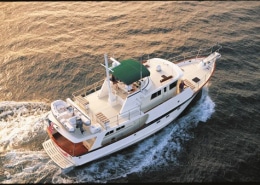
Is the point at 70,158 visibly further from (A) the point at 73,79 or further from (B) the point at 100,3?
(B) the point at 100,3

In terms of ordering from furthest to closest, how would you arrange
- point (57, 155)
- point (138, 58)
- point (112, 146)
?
point (138, 58)
point (112, 146)
point (57, 155)

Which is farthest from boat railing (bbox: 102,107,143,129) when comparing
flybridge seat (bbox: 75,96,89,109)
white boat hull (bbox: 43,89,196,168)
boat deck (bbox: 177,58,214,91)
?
boat deck (bbox: 177,58,214,91)

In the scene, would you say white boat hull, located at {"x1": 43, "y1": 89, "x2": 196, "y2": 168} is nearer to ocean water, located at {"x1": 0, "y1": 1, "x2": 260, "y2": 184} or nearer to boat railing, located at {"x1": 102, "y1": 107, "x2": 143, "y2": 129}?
ocean water, located at {"x1": 0, "y1": 1, "x2": 260, "y2": 184}

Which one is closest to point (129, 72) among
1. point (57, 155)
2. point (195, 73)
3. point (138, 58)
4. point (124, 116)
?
point (124, 116)

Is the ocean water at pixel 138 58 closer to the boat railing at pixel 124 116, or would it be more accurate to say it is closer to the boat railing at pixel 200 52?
the boat railing at pixel 200 52

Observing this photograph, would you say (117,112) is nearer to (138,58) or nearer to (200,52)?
(138,58)

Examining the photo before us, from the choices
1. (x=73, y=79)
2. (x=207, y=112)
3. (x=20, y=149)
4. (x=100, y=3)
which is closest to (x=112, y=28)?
(x=100, y=3)
